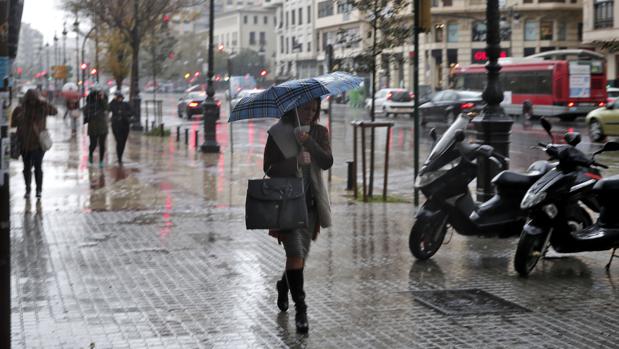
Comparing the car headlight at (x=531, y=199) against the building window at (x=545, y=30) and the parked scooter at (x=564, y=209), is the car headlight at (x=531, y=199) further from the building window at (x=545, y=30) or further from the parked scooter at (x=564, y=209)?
the building window at (x=545, y=30)

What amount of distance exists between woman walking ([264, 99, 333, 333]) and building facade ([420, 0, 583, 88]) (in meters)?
64.6

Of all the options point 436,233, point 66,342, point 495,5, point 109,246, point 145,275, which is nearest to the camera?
point 66,342

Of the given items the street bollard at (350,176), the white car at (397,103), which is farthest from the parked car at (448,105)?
the street bollard at (350,176)

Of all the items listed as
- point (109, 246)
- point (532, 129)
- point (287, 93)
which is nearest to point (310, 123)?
point (287, 93)

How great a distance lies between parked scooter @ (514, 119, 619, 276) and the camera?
28.2 feet

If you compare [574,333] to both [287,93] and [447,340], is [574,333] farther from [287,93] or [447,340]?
[287,93]

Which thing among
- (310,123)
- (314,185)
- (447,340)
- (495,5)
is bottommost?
(447,340)

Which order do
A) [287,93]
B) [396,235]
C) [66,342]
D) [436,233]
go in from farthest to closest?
[396,235]
[436,233]
[287,93]
[66,342]

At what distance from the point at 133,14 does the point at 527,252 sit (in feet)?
111

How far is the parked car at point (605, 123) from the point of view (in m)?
29.8

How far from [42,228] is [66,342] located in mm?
5612

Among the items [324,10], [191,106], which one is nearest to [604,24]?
[191,106]

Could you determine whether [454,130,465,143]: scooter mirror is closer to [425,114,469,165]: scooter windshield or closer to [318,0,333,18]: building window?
[425,114,469,165]: scooter windshield

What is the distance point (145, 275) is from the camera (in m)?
8.95
